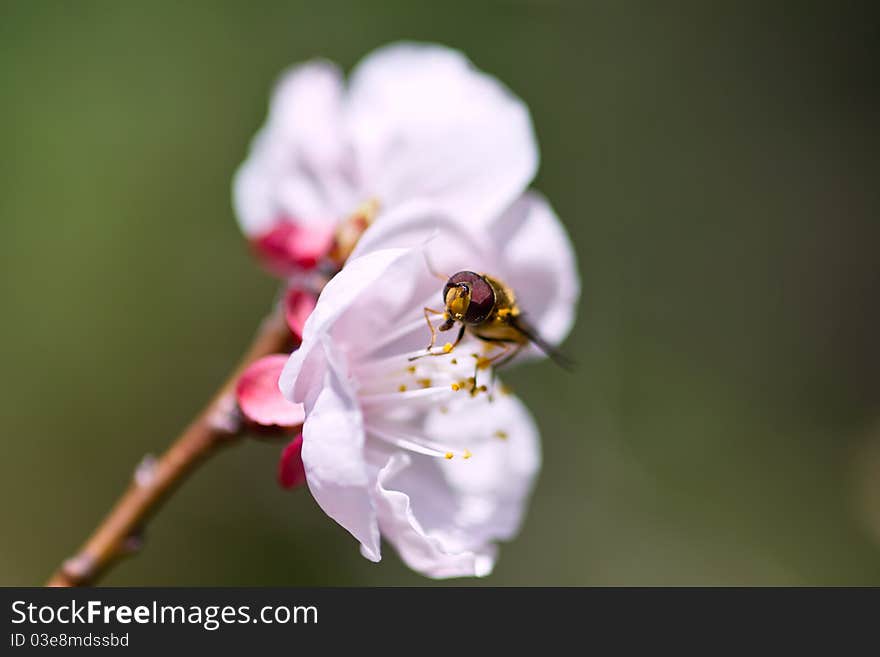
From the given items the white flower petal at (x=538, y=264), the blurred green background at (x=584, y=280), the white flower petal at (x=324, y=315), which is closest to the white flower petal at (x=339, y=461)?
the white flower petal at (x=324, y=315)

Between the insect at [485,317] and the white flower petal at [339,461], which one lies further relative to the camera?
the insect at [485,317]

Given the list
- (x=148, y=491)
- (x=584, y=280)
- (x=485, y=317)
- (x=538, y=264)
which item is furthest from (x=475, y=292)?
(x=584, y=280)

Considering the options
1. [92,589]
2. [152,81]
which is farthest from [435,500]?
[152,81]

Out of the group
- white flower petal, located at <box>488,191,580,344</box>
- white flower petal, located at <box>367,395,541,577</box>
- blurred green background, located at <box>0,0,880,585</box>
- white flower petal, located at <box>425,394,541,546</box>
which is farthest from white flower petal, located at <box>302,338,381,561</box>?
blurred green background, located at <box>0,0,880,585</box>

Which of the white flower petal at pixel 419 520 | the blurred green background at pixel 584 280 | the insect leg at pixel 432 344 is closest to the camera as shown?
the white flower petal at pixel 419 520

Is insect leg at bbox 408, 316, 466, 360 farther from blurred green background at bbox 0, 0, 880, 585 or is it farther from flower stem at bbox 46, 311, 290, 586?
blurred green background at bbox 0, 0, 880, 585

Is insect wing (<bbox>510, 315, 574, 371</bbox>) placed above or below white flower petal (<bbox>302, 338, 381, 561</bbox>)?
above

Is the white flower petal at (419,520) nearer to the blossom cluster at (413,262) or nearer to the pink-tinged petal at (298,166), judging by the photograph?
the blossom cluster at (413,262)
